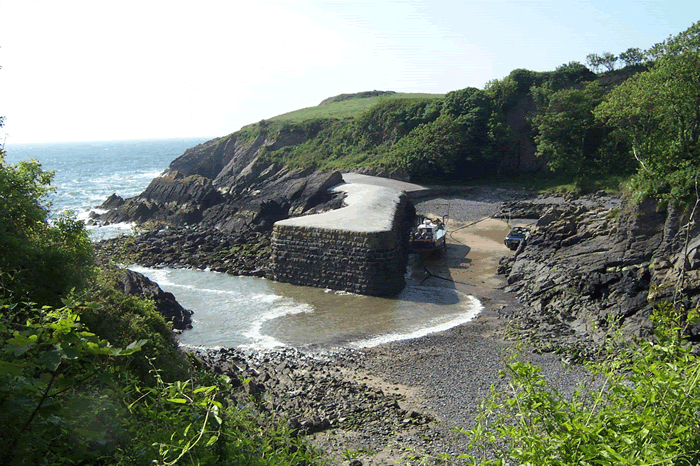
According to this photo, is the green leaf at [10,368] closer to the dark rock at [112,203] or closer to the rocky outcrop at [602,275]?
the rocky outcrop at [602,275]

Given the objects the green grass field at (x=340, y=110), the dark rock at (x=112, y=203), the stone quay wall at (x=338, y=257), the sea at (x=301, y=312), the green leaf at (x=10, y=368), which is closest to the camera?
the green leaf at (x=10, y=368)

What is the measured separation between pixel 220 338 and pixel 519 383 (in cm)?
1382

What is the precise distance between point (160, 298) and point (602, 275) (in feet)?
50.0

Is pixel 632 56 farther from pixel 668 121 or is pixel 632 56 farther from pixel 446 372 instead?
pixel 446 372

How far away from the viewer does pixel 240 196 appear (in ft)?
133

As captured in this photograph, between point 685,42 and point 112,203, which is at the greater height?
point 685,42

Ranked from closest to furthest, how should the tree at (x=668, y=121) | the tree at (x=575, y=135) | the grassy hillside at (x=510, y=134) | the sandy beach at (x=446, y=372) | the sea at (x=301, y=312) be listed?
the sandy beach at (x=446, y=372) < the sea at (x=301, y=312) < the tree at (x=668, y=121) < the grassy hillside at (x=510, y=134) < the tree at (x=575, y=135)

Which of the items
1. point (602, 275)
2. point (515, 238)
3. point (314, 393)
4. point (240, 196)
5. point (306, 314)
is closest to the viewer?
point (314, 393)

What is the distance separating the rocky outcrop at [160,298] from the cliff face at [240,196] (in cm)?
1192

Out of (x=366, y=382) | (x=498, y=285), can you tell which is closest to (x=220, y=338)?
(x=366, y=382)

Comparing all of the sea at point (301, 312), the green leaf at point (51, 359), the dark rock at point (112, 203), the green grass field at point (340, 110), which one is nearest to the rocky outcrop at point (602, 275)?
the sea at point (301, 312)

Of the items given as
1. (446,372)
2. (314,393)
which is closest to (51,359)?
(314,393)

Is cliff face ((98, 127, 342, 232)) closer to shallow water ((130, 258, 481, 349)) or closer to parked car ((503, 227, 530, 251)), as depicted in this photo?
shallow water ((130, 258, 481, 349))

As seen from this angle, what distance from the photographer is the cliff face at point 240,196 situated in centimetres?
3133
